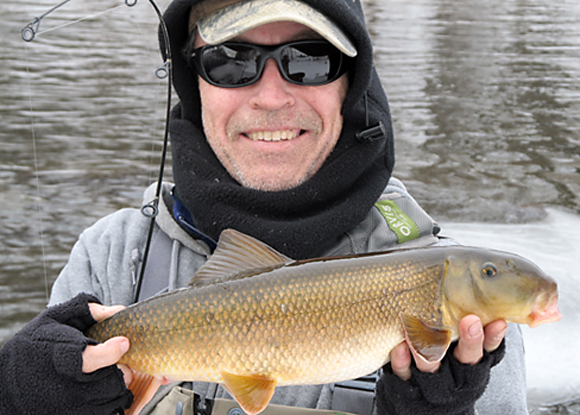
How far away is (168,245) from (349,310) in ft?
3.94

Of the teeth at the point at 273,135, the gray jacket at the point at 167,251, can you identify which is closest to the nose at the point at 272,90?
the teeth at the point at 273,135

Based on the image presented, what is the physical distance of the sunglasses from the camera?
109 inches

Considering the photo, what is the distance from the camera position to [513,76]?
44.0 feet

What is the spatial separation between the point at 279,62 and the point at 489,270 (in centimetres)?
141

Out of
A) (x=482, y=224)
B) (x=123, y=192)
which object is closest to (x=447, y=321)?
(x=482, y=224)

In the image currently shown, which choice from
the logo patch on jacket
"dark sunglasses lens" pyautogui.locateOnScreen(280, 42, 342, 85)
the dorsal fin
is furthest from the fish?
"dark sunglasses lens" pyautogui.locateOnScreen(280, 42, 342, 85)

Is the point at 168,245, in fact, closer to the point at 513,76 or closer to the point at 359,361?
the point at 359,361

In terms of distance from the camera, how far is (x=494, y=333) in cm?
193

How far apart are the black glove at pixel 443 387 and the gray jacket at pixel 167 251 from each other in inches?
21.1

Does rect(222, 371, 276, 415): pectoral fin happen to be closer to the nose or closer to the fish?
the fish

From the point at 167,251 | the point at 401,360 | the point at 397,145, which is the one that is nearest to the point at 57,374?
the point at 167,251

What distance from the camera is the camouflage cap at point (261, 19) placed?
2680mm

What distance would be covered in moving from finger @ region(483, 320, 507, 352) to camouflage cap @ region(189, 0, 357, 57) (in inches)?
56.0

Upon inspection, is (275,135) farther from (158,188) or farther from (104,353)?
(104,353)
